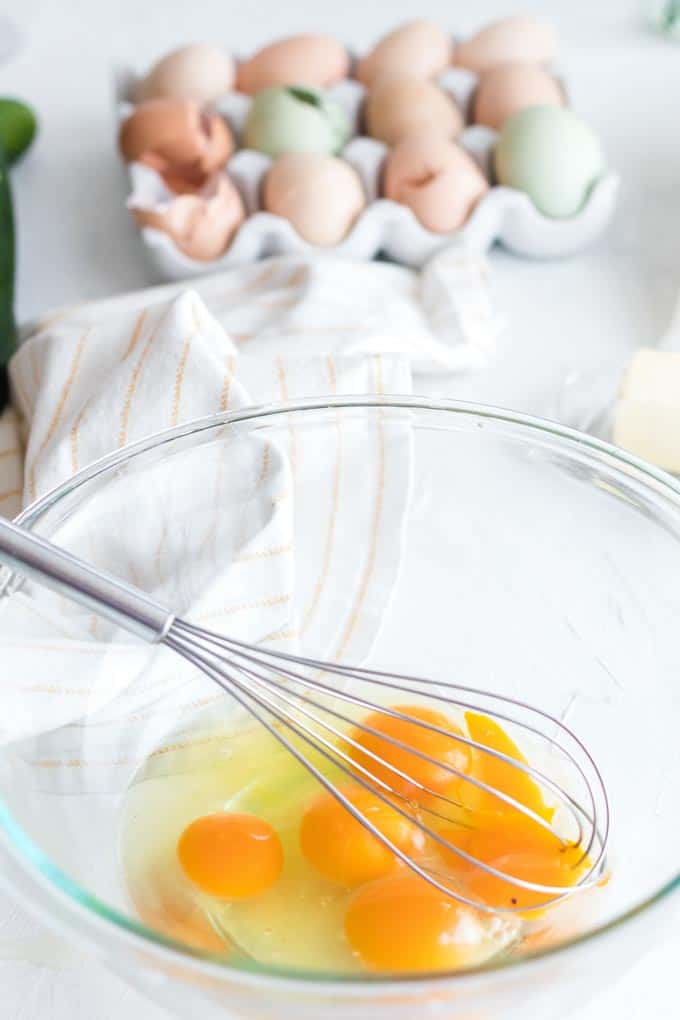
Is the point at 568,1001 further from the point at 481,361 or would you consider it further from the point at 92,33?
the point at 92,33

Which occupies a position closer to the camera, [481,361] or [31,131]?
[481,361]

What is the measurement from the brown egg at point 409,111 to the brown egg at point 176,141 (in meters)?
0.13

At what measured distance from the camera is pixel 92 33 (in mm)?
1300

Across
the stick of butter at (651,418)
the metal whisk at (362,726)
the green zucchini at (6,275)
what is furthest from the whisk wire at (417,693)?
the green zucchini at (6,275)

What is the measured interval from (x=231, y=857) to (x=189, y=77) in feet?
2.47

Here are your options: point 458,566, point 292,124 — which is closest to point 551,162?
point 292,124

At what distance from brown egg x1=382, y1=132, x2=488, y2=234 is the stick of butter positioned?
245mm

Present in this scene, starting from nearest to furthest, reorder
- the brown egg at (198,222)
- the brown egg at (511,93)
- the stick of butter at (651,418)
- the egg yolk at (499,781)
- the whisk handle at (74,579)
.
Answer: the whisk handle at (74,579) < the egg yolk at (499,781) < the stick of butter at (651,418) < the brown egg at (198,222) < the brown egg at (511,93)

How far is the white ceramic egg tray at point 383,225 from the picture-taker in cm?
88

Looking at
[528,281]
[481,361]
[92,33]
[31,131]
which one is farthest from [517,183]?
[92,33]

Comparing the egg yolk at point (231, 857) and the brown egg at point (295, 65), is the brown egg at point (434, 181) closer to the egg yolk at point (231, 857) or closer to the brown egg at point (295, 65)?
the brown egg at point (295, 65)

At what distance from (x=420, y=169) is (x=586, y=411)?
0.87 feet

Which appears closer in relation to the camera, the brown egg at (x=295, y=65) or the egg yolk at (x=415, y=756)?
the egg yolk at (x=415, y=756)

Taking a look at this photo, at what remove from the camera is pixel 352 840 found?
0.47 m
